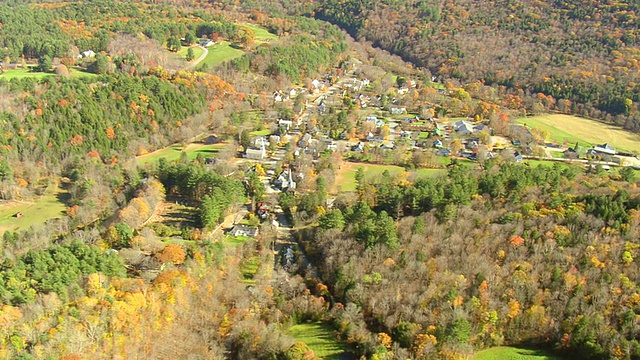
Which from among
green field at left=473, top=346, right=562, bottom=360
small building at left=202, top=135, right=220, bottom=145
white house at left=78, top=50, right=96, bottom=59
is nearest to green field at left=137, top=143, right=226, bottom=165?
small building at left=202, top=135, right=220, bottom=145

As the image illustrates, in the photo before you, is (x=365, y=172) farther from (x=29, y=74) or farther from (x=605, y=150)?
(x=29, y=74)

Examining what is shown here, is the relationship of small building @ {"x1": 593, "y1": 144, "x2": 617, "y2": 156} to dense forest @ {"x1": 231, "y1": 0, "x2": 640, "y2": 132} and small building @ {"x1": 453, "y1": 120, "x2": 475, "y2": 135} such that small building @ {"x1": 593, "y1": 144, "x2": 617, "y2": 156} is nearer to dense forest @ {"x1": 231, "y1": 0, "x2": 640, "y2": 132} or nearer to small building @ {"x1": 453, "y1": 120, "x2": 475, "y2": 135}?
dense forest @ {"x1": 231, "y1": 0, "x2": 640, "y2": 132}

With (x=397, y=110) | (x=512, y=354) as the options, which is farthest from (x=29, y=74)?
(x=512, y=354)

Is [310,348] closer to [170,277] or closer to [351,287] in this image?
[351,287]

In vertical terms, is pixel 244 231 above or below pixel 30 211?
above

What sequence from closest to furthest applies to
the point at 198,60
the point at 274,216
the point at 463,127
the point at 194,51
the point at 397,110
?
the point at 274,216
the point at 463,127
the point at 397,110
the point at 198,60
the point at 194,51

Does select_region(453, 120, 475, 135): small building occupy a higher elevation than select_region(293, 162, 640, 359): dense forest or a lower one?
lower

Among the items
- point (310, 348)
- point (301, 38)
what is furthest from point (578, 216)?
point (301, 38)

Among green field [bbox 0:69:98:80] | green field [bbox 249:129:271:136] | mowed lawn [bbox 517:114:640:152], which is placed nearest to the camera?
green field [bbox 249:129:271:136]
